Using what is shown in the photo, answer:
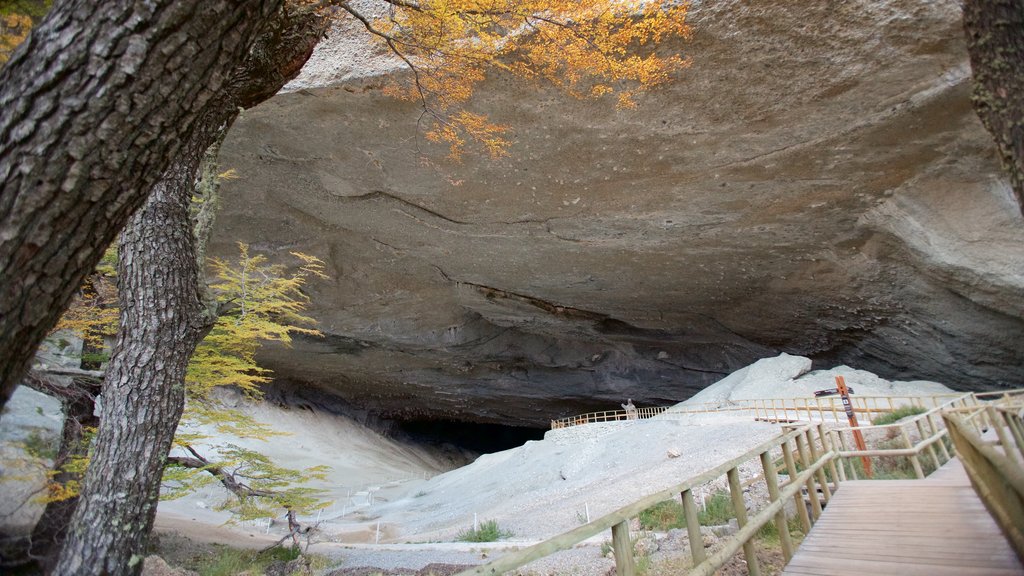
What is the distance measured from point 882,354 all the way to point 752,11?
12.9m

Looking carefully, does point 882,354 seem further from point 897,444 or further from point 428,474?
point 428,474

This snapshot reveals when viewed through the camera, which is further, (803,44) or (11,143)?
(803,44)

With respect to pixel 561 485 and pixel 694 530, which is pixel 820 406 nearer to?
pixel 561 485

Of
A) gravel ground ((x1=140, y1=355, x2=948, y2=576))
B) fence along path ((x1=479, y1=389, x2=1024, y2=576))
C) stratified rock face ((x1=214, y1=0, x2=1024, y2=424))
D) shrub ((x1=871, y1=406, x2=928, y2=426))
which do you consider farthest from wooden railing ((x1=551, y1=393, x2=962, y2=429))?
fence along path ((x1=479, y1=389, x2=1024, y2=576))

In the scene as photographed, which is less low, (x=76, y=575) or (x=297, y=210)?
(x=297, y=210)

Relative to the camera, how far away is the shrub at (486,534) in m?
8.95

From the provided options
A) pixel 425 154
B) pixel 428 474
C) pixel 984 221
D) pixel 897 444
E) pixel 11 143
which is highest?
pixel 425 154

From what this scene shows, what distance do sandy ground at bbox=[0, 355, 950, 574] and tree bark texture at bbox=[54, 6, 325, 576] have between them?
358 cm

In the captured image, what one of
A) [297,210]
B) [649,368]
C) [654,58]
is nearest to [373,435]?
[649,368]

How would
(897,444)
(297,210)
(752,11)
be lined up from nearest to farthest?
1. (752,11)
2. (897,444)
3. (297,210)

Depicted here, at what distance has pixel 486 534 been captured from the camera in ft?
29.7

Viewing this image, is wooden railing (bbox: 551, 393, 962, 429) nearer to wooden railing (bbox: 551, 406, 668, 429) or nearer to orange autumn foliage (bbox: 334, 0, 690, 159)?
wooden railing (bbox: 551, 406, 668, 429)

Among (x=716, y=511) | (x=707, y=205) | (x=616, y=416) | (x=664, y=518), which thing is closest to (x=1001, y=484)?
(x=716, y=511)

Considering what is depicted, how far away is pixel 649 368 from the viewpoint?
2098 cm
